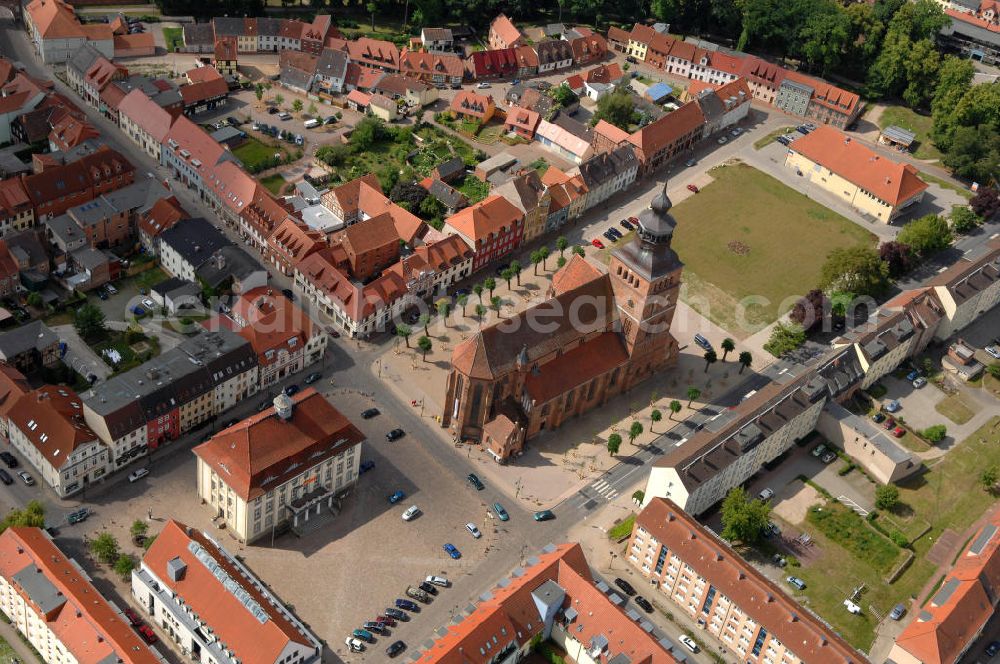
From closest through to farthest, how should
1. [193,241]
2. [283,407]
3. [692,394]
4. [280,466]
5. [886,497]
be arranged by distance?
[280,466], [283,407], [886,497], [692,394], [193,241]

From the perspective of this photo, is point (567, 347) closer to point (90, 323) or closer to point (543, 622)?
point (543, 622)

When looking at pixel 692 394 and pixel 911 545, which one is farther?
pixel 692 394

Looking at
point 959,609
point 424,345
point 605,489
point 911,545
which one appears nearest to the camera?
point 959,609

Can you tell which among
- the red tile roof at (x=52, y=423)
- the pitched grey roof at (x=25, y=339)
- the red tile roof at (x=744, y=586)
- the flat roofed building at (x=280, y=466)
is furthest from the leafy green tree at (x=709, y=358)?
the pitched grey roof at (x=25, y=339)

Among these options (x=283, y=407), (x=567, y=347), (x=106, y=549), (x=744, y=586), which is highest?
(x=567, y=347)

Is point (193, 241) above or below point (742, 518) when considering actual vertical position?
above

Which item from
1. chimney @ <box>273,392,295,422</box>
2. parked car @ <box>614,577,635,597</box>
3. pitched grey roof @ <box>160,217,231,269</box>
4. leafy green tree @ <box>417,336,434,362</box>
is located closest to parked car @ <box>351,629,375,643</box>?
chimney @ <box>273,392,295,422</box>

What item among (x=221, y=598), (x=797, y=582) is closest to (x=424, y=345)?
(x=221, y=598)
